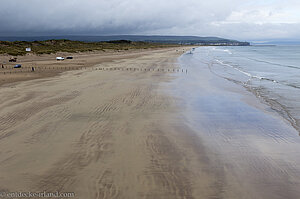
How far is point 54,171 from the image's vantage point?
648 cm

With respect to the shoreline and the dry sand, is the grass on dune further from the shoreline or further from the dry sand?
the dry sand

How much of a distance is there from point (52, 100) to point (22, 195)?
940 centimetres

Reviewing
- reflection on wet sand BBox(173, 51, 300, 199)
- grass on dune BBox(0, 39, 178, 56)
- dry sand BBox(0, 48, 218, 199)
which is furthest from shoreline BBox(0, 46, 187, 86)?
reflection on wet sand BBox(173, 51, 300, 199)

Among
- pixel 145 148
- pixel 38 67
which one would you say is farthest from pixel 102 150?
pixel 38 67

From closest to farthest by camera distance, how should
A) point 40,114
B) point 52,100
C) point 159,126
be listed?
point 159,126 < point 40,114 < point 52,100

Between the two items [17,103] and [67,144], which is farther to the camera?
[17,103]

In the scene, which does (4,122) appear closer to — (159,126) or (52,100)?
(52,100)

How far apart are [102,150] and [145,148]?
4.86 ft

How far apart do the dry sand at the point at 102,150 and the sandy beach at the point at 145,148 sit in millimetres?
28

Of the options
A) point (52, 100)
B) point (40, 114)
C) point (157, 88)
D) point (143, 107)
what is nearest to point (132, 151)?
point (143, 107)

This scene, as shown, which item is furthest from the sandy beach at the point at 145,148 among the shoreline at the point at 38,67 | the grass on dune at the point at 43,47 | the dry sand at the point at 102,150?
the grass on dune at the point at 43,47

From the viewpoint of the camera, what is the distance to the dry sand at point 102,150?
232 inches

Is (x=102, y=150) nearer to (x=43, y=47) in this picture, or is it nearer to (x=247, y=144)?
(x=247, y=144)

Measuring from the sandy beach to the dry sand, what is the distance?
0.03 meters
